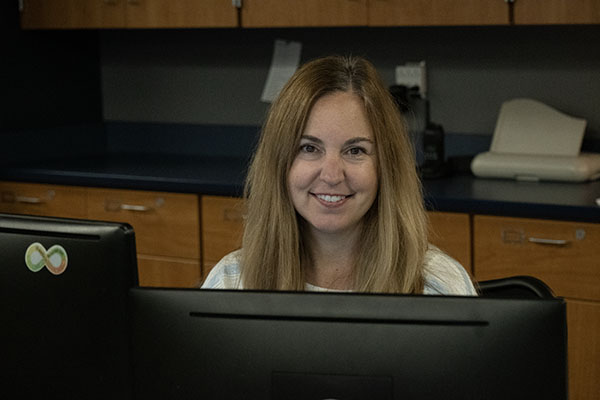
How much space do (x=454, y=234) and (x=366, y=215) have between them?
1303 millimetres

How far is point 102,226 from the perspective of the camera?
1152 millimetres

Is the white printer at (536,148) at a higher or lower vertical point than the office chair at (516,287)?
higher

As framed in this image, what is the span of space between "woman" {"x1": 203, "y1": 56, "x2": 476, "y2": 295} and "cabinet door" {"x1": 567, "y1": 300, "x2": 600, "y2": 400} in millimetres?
1215

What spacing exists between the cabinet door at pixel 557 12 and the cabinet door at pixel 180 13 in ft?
3.47

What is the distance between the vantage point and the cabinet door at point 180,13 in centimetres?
349

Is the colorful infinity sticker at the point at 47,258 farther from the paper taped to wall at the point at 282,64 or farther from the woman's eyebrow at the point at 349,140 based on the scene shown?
the paper taped to wall at the point at 282,64

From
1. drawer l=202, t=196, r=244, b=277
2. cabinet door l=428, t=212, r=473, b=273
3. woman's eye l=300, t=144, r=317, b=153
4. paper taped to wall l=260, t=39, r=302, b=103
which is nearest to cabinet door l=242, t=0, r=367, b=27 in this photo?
paper taped to wall l=260, t=39, r=302, b=103

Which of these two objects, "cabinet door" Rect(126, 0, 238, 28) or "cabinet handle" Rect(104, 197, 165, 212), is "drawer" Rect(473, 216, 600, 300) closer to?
"cabinet handle" Rect(104, 197, 165, 212)

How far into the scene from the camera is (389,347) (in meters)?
0.92

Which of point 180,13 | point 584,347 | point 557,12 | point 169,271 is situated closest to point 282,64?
point 180,13

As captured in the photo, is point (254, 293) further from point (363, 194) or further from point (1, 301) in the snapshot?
point (363, 194)

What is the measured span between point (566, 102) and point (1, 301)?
99.3 inches

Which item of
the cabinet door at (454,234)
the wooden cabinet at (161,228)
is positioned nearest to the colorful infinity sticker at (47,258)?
the cabinet door at (454,234)

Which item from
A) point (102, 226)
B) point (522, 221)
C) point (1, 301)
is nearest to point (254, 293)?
point (102, 226)
